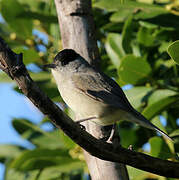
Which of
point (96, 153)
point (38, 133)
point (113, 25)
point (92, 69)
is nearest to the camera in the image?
point (96, 153)

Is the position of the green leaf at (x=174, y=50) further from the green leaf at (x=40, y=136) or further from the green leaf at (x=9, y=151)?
the green leaf at (x=9, y=151)

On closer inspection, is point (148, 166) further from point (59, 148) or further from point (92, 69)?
point (59, 148)

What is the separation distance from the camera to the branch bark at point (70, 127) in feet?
6.55

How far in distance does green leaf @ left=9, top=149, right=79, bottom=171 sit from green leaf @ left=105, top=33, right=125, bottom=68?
0.84m

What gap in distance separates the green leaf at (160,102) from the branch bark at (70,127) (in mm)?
578

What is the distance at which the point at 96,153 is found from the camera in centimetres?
237

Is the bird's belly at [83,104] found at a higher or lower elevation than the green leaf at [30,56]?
lower

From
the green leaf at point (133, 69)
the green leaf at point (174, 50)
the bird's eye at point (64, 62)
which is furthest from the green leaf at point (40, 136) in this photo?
the green leaf at point (174, 50)

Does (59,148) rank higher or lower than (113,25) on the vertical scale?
lower

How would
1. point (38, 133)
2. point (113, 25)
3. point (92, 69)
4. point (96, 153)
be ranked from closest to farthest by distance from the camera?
point (96, 153), point (92, 69), point (113, 25), point (38, 133)

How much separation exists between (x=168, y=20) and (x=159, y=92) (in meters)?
0.53

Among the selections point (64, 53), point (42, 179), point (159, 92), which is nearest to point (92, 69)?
point (64, 53)

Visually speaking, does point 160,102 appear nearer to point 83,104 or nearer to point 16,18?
point 83,104

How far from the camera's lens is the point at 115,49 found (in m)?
3.33
